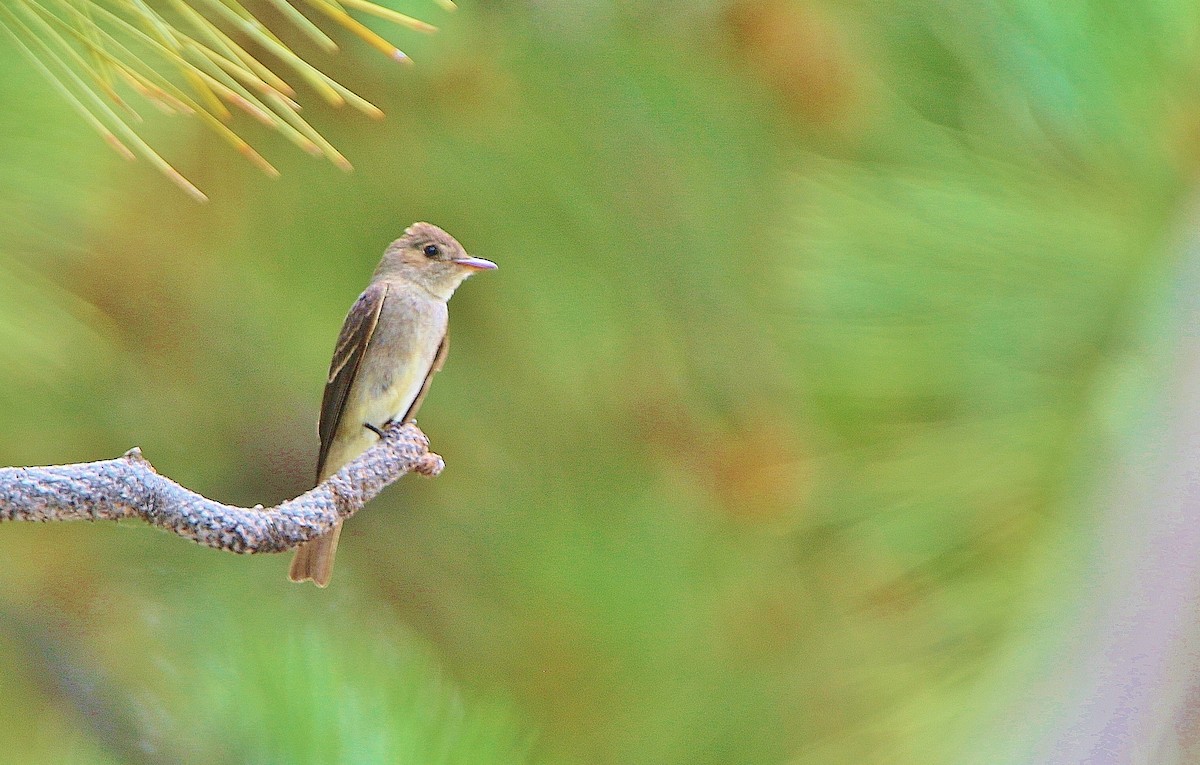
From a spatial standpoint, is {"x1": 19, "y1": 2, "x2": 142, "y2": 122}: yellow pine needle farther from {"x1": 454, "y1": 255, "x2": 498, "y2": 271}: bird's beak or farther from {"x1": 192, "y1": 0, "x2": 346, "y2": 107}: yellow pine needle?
{"x1": 454, "y1": 255, "x2": 498, "y2": 271}: bird's beak

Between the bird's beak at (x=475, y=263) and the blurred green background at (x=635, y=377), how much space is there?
5 cm

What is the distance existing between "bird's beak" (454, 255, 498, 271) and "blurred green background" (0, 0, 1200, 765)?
52mm

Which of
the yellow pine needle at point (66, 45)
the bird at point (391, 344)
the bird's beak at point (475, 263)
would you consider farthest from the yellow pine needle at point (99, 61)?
the bird at point (391, 344)

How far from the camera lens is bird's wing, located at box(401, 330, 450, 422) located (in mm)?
1626

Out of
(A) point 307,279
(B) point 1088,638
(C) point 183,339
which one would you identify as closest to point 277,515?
(B) point 1088,638

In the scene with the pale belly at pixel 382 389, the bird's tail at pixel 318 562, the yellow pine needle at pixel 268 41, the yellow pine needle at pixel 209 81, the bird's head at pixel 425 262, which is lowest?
the bird's tail at pixel 318 562

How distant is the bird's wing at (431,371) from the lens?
1.63m

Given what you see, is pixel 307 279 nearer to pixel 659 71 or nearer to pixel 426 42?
pixel 426 42

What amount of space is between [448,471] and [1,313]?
2.24 ft

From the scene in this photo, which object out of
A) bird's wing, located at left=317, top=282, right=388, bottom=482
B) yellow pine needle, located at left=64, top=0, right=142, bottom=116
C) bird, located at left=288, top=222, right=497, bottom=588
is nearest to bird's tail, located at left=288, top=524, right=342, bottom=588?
bird, located at left=288, top=222, right=497, bottom=588

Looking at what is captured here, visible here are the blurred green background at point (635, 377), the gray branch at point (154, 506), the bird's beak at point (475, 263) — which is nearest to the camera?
the gray branch at point (154, 506)

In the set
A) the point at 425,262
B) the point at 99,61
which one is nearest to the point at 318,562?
the point at 425,262

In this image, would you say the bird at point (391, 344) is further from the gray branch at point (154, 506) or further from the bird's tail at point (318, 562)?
the gray branch at point (154, 506)

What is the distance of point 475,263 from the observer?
1.46 m
